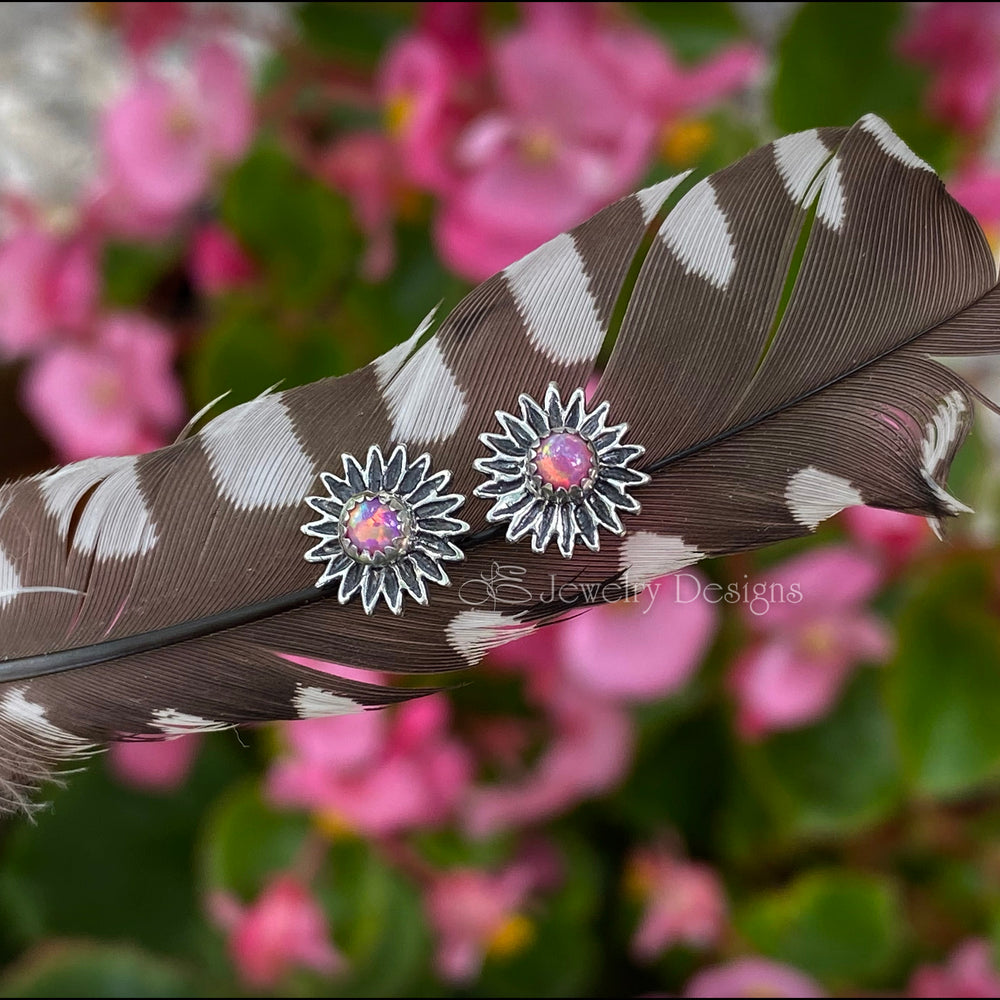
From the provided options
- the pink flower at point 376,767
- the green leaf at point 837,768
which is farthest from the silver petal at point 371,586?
the green leaf at point 837,768

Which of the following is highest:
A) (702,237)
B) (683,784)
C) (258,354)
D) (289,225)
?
(289,225)

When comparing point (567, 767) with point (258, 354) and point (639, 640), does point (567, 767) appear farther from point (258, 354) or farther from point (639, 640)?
point (258, 354)

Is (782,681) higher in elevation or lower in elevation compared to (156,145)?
lower

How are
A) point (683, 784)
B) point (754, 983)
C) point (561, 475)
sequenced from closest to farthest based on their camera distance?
1. point (561, 475)
2. point (754, 983)
3. point (683, 784)

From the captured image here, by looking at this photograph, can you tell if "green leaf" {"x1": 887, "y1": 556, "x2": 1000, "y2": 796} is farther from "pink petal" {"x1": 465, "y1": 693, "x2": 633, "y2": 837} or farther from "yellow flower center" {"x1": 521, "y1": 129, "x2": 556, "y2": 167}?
"yellow flower center" {"x1": 521, "y1": 129, "x2": 556, "y2": 167}

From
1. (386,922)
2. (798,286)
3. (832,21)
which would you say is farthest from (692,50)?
(386,922)

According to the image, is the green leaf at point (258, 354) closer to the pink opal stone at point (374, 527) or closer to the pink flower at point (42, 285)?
the pink flower at point (42, 285)

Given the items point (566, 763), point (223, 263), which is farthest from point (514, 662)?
point (223, 263)
